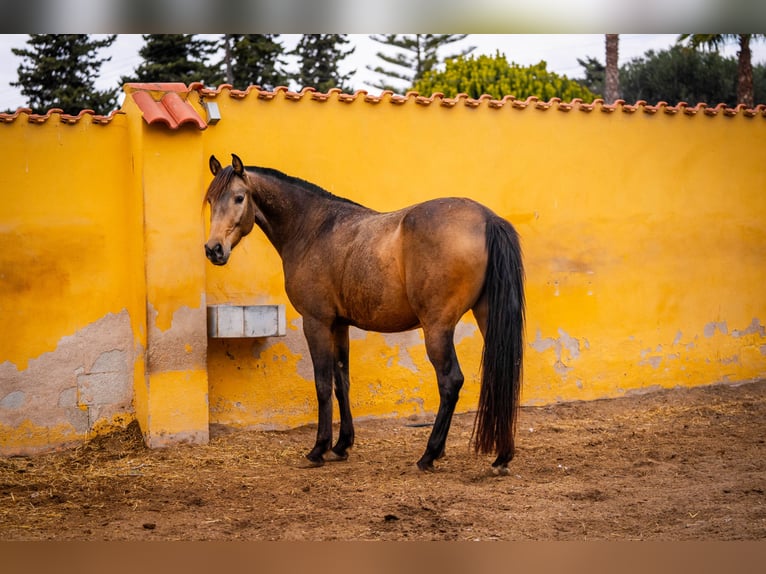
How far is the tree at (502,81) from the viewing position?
61.2 ft

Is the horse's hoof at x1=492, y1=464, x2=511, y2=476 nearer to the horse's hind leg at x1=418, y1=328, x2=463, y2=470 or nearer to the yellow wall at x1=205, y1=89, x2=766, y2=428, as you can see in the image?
the horse's hind leg at x1=418, y1=328, x2=463, y2=470

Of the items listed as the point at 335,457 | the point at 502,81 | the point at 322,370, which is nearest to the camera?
the point at 322,370

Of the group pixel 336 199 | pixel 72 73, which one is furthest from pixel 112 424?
pixel 72 73

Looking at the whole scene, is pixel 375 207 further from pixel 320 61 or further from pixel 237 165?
pixel 320 61

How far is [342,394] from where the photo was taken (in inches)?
246

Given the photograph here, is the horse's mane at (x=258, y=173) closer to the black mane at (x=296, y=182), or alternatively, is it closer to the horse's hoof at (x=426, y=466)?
the black mane at (x=296, y=182)

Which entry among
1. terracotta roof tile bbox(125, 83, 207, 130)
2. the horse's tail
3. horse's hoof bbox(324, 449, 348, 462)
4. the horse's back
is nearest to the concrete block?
horse's hoof bbox(324, 449, 348, 462)

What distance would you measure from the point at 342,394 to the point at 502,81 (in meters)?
13.8

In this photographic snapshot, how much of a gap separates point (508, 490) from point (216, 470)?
205 centimetres

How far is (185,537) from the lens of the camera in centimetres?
438

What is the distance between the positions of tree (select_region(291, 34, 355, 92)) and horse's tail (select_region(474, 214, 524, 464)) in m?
20.7

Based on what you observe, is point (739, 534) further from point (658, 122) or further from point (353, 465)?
point (658, 122)

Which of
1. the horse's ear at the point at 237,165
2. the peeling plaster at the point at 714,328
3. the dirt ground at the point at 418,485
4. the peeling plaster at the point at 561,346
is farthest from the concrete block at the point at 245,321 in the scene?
the peeling plaster at the point at 714,328

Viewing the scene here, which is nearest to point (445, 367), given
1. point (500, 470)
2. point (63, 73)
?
point (500, 470)
